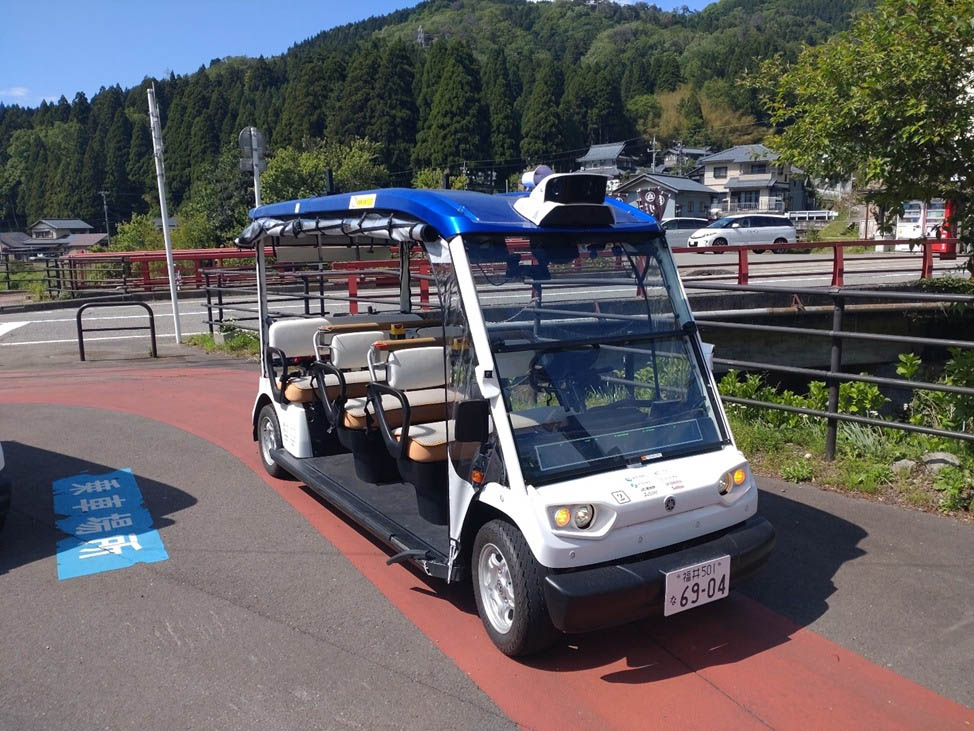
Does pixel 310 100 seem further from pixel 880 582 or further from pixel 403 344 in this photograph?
pixel 880 582

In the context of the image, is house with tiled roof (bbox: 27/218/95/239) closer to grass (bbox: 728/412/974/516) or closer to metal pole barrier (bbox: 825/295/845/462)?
grass (bbox: 728/412/974/516)

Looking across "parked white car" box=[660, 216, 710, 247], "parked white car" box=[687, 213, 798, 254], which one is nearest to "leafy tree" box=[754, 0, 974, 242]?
"parked white car" box=[687, 213, 798, 254]

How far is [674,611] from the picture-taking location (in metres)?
3.81

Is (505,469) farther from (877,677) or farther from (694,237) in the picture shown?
(694,237)

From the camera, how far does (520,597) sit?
3.71m

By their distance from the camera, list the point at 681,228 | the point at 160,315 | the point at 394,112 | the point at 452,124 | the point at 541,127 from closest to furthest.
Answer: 1. the point at 160,315
2. the point at 681,228
3. the point at 452,124
4. the point at 394,112
5. the point at 541,127

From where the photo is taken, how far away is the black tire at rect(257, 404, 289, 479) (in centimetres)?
664

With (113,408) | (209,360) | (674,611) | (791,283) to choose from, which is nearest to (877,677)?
(674,611)

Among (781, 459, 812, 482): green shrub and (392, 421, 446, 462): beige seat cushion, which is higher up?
(392, 421, 446, 462): beige seat cushion

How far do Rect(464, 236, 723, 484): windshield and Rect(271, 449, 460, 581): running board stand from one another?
0.87 m

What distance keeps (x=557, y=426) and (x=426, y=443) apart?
0.93 metres

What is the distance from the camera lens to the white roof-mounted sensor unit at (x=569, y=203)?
4242 mm

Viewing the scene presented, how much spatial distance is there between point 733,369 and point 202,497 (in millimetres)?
4682

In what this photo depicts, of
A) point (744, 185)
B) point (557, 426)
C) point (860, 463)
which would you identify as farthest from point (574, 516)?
point (744, 185)
